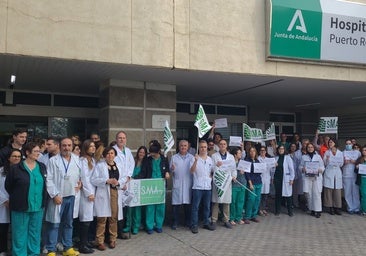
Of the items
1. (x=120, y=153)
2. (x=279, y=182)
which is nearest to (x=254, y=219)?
(x=279, y=182)

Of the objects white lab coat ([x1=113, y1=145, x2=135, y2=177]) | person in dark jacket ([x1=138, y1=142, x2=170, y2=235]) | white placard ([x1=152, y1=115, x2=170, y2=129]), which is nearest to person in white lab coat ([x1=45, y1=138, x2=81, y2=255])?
white lab coat ([x1=113, y1=145, x2=135, y2=177])

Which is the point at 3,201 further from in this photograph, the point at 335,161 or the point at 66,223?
the point at 335,161

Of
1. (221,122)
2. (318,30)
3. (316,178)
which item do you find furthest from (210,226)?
(318,30)

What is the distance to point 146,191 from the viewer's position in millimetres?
7527

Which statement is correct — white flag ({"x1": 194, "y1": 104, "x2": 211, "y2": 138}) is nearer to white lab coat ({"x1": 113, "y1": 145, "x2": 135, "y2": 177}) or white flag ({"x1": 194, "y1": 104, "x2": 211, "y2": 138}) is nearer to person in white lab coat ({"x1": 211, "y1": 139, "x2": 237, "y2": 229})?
person in white lab coat ({"x1": 211, "y1": 139, "x2": 237, "y2": 229})

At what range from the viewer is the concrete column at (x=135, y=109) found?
30.7ft

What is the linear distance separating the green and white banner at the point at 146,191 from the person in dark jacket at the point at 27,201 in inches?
72.4

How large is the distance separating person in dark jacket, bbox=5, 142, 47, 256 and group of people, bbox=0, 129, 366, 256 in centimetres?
1

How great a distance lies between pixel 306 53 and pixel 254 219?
4020mm

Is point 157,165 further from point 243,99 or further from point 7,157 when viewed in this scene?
point 243,99

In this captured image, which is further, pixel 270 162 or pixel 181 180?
pixel 270 162

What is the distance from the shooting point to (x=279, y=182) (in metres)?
9.67

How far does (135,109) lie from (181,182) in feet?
7.94

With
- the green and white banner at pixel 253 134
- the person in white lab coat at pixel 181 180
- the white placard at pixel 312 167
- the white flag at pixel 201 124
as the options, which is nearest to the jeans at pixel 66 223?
the person in white lab coat at pixel 181 180
